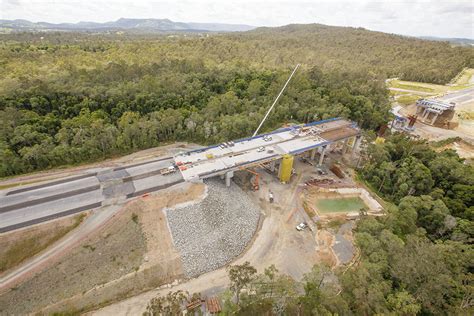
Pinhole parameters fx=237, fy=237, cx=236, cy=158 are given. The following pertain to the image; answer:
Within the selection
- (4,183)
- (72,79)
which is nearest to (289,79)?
(72,79)

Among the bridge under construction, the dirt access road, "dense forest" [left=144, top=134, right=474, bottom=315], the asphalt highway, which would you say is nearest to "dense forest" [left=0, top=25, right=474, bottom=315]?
"dense forest" [left=144, top=134, right=474, bottom=315]

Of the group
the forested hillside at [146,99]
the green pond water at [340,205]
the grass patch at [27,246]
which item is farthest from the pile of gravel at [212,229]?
the forested hillside at [146,99]

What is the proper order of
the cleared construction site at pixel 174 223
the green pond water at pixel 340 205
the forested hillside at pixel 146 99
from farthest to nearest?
1. the forested hillside at pixel 146 99
2. the green pond water at pixel 340 205
3. the cleared construction site at pixel 174 223

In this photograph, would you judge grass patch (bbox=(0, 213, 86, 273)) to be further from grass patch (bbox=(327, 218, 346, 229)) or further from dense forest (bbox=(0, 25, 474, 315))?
grass patch (bbox=(327, 218, 346, 229))

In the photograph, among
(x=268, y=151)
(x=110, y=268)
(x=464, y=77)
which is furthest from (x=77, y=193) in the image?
(x=464, y=77)

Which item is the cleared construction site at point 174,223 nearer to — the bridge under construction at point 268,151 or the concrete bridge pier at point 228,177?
the concrete bridge pier at point 228,177

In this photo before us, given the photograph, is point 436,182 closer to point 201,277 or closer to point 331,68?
point 201,277

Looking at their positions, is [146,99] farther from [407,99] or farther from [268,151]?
[407,99]

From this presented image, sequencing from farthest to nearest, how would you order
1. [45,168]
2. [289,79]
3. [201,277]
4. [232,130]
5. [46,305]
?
[289,79], [232,130], [45,168], [201,277], [46,305]
